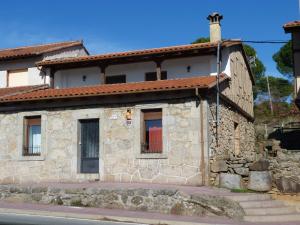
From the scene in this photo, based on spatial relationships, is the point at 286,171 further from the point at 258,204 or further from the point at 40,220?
the point at 40,220

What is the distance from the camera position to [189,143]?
17.3 m

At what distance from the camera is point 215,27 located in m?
22.8

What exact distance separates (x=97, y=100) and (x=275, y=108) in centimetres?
2812

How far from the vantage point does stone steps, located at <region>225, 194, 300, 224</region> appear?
1313 cm

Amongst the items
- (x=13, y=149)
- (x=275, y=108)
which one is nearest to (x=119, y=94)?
(x=13, y=149)

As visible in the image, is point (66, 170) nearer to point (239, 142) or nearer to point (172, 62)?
point (172, 62)

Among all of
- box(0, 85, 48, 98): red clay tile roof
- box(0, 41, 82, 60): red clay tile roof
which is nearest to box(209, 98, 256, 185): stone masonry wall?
box(0, 85, 48, 98): red clay tile roof

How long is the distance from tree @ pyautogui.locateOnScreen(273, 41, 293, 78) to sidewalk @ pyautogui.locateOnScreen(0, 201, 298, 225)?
36.4 meters

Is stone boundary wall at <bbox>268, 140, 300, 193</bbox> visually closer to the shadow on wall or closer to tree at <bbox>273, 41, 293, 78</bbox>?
the shadow on wall

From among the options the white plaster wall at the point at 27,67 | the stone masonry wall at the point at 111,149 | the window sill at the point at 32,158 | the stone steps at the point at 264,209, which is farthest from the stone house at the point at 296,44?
the white plaster wall at the point at 27,67

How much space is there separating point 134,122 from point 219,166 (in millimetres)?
3603

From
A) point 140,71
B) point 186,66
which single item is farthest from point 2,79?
point 186,66

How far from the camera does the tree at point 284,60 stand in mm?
46763

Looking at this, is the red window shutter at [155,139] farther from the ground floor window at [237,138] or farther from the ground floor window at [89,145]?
the ground floor window at [237,138]
